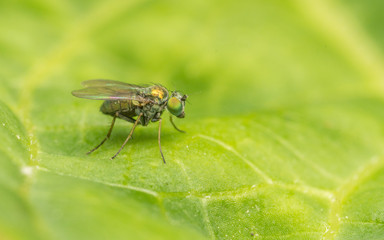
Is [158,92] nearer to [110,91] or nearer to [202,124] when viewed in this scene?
[110,91]

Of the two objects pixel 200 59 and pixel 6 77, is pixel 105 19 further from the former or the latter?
pixel 6 77

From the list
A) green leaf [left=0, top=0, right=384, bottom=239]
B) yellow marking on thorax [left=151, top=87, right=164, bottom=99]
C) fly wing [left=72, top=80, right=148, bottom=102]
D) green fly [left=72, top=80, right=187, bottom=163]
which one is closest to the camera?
green leaf [left=0, top=0, right=384, bottom=239]

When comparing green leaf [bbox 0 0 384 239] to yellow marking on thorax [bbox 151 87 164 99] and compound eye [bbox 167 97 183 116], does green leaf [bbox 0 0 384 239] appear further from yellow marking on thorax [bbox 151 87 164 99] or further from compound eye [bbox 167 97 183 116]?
yellow marking on thorax [bbox 151 87 164 99]

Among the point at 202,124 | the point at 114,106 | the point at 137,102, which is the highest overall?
the point at 202,124

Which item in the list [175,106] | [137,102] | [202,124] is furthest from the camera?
[137,102]

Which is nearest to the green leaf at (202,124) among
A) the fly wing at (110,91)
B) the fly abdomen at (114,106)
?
the fly abdomen at (114,106)

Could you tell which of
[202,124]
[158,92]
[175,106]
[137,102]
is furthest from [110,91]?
[202,124]

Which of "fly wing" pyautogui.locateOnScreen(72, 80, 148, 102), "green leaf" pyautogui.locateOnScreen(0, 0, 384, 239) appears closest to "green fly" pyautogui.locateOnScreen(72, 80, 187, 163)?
"fly wing" pyautogui.locateOnScreen(72, 80, 148, 102)

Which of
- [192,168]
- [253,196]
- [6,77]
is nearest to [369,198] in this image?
[253,196]
